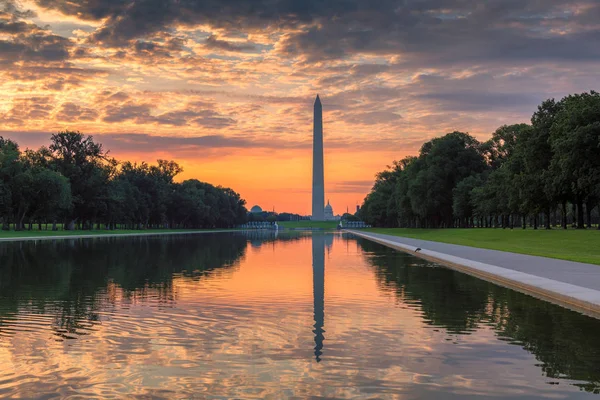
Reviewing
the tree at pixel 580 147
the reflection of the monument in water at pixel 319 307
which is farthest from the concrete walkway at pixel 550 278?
the tree at pixel 580 147

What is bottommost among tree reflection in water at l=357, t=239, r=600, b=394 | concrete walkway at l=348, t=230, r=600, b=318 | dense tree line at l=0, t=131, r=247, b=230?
tree reflection in water at l=357, t=239, r=600, b=394

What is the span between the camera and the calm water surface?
29.1 ft

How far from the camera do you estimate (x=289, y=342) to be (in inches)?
476

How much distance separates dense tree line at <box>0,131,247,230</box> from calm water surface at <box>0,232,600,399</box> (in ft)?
259

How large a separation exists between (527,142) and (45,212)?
230 feet

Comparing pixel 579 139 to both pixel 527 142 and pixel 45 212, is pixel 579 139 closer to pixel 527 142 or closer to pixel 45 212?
pixel 527 142

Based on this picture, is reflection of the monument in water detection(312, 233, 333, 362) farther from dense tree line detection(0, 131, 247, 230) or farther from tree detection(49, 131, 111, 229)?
tree detection(49, 131, 111, 229)

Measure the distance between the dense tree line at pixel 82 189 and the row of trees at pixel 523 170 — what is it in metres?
55.5

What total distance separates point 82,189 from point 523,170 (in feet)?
243

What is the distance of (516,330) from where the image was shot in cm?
1350

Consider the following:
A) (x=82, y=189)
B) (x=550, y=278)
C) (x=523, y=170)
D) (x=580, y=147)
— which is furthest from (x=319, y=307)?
(x=82, y=189)

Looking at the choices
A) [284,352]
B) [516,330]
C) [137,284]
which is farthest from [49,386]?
A: [137,284]

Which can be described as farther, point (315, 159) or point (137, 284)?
point (315, 159)

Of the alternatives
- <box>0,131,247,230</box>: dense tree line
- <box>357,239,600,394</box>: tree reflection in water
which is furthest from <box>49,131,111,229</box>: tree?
<box>357,239,600,394</box>: tree reflection in water
